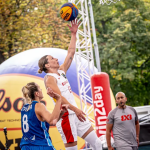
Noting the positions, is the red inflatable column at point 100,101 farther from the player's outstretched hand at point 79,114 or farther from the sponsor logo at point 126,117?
the player's outstretched hand at point 79,114

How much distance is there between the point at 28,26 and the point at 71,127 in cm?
1386

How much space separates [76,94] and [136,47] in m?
13.7

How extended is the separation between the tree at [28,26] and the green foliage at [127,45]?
3.65 meters

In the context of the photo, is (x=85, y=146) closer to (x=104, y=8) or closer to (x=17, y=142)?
(x=17, y=142)

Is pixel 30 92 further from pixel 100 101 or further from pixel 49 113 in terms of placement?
pixel 100 101

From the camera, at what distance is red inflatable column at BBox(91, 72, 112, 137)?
7590 mm

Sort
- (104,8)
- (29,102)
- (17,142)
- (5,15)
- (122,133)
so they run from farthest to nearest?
(104,8) < (5,15) < (17,142) < (122,133) < (29,102)

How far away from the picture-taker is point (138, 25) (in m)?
19.3

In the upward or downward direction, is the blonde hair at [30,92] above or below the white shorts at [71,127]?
above

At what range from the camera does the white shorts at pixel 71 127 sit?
4.41 metres

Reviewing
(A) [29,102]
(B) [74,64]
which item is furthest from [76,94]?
(A) [29,102]

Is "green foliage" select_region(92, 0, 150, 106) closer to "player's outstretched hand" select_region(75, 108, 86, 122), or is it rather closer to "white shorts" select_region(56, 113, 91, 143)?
"white shorts" select_region(56, 113, 91, 143)

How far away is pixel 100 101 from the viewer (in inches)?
299

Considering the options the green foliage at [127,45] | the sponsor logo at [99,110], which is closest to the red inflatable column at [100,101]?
the sponsor logo at [99,110]
